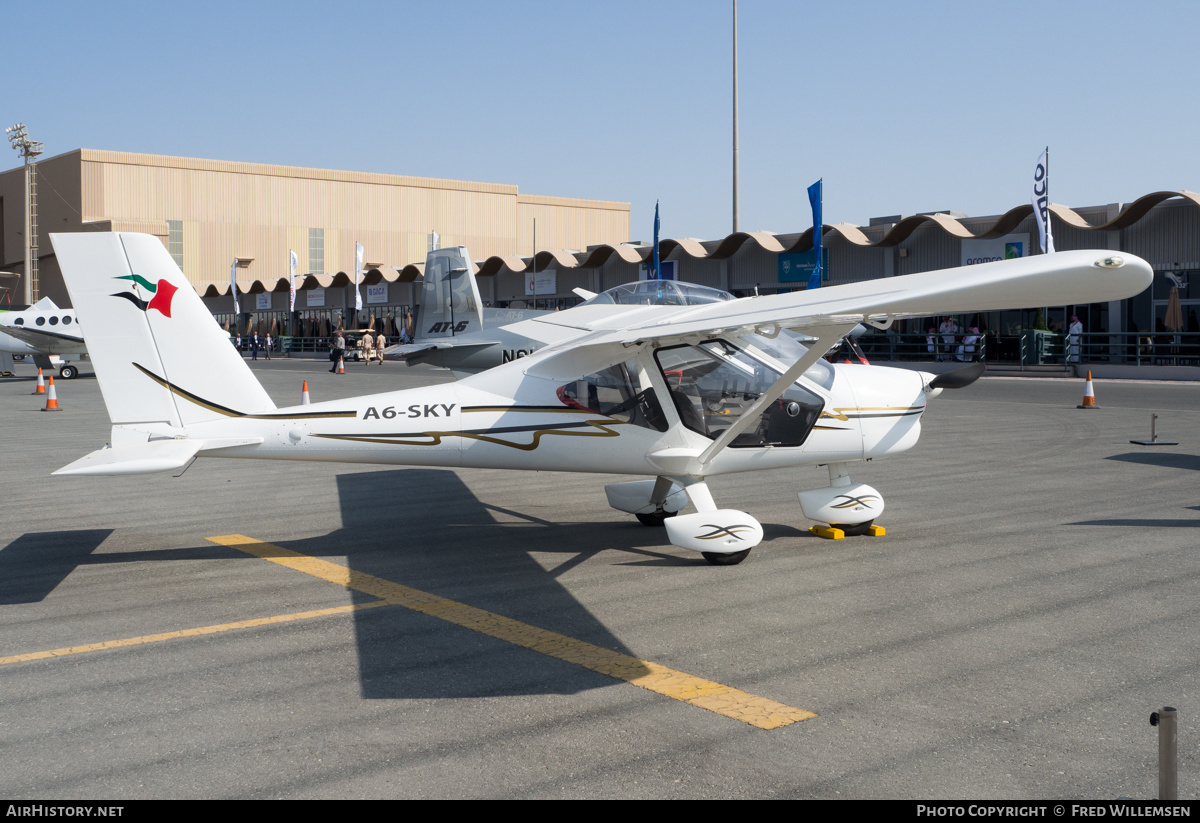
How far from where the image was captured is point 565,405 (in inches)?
293

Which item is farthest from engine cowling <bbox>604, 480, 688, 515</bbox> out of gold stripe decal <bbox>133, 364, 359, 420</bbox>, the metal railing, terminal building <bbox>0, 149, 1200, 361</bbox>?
the metal railing

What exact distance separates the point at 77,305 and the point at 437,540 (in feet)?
9.95

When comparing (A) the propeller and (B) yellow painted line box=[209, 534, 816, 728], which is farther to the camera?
(A) the propeller

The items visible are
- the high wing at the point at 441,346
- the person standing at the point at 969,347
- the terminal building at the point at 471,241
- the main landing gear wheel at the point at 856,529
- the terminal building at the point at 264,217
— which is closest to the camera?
the main landing gear wheel at the point at 856,529

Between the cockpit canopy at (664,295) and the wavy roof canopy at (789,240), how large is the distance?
16.7 m

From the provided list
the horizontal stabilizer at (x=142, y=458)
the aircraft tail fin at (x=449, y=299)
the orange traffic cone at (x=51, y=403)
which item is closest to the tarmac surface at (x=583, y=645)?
the horizontal stabilizer at (x=142, y=458)

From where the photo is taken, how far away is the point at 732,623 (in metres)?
5.61

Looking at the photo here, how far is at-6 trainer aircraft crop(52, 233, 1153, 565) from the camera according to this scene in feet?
22.6

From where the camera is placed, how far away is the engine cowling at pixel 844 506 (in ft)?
25.6

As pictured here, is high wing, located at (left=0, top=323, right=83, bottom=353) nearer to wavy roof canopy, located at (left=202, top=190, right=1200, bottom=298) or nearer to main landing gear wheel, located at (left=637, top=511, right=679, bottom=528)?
→ wavy roof canopy, located at (left=202, top=190, right=1200, bottom=298)

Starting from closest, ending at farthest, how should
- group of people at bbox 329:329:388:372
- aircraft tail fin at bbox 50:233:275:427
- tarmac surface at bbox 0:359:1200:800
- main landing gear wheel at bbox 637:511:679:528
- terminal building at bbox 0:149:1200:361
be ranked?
tarmac surface at bbox 0:359:1200:800 < aircraft tail fin at bbox 50:233:275:427 < main landing gear wheel at bbox 637:511:679:528 < terminal building at bbox 0:149:1200:361 < group of people at bbox 329:329:388:372

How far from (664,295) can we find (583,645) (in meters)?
13.9

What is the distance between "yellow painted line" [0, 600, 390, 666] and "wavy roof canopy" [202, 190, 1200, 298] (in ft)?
94.9

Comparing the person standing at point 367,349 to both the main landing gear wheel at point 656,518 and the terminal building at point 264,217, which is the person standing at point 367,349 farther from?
the main landing gear wheel at point 656,518
